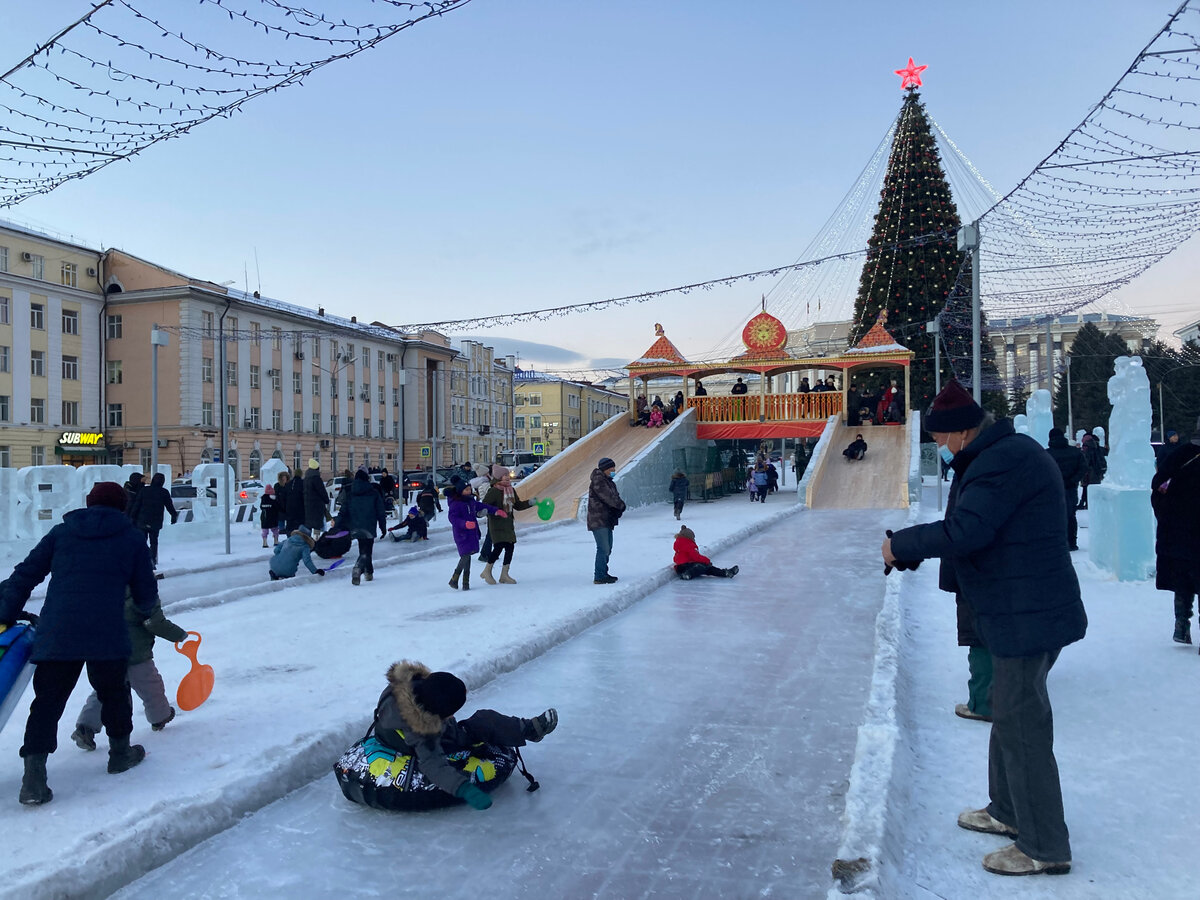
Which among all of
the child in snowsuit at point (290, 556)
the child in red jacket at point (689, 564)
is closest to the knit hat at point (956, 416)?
the child in red jacket at point (689, 564)

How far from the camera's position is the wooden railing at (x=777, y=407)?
31281 mm

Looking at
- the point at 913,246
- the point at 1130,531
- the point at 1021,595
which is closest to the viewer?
the point at 1021,595

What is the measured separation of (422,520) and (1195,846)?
15.6 m

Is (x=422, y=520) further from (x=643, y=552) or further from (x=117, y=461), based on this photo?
(x=117, y=461)

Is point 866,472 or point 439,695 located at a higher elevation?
point 866,472

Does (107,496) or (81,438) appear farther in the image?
(81,438)

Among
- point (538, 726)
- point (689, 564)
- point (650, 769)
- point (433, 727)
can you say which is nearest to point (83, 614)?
point (433, 727)

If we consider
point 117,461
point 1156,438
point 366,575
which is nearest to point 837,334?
point 1156,438

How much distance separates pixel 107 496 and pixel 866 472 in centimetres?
2369

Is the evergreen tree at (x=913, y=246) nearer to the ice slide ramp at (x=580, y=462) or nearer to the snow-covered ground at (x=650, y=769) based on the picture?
the ice slide ramp at (x=580, y=462)

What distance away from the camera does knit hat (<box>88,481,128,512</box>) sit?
470 cm

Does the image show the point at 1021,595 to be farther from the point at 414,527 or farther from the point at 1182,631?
the point at 414,527

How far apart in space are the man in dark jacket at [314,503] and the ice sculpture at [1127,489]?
1051 cm

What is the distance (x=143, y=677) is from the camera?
16.8ft
